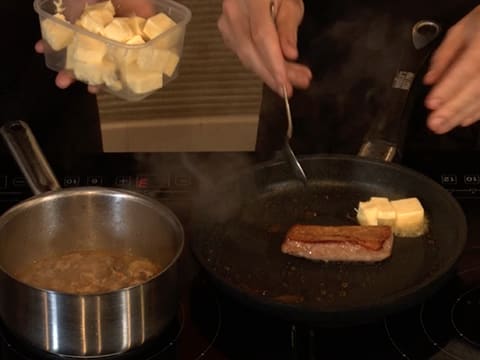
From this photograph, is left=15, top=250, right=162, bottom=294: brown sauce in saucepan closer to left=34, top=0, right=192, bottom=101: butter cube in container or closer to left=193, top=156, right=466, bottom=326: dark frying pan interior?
left=193, top=156, right=466, bottom=326: dark frying pan interior

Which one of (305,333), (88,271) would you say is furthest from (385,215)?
(88,271)

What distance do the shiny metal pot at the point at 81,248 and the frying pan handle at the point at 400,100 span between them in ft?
1.38

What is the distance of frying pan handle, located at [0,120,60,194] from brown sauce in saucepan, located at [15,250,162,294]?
99 mm

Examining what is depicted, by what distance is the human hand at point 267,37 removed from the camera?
1.13 metres

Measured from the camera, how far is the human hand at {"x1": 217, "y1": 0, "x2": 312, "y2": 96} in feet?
3.70

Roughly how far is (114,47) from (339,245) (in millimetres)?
400

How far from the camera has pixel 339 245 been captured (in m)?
1.12

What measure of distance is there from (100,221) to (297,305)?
11.9 inches

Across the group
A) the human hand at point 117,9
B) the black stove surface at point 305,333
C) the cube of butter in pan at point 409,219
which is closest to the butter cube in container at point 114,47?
the human hand at point 117,9

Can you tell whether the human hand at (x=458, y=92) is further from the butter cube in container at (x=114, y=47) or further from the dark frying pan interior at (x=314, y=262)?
the butter cube in container at (x=114, y=47)

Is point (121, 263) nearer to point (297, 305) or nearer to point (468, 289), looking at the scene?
point (297, 305)

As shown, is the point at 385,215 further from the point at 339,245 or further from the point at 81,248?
the point at 81,248

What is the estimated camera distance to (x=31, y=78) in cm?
152

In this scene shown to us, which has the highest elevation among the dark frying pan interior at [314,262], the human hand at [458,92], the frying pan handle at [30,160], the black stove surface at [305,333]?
the human hand at [458,92]
